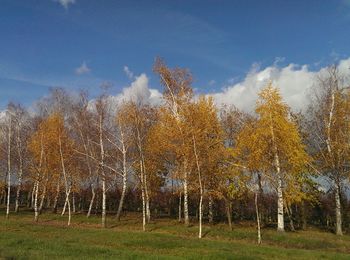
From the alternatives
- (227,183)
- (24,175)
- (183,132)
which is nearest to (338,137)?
(227,183)

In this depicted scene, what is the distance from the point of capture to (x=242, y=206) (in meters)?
69.6

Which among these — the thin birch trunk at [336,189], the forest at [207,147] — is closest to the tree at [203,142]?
the forest at [207,147]

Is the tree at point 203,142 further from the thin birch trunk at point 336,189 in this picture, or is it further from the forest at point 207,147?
the thin birch trunk at point 336,189

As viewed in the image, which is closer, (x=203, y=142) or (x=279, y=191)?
(x=203, y=142)

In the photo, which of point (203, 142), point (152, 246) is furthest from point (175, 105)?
point (152, 246)

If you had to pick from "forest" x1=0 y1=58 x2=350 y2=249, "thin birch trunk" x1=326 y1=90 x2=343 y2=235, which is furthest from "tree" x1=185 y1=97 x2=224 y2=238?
"thin birch trunk" x1=326 y1=90 x2=343 y2=235

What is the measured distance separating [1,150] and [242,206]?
129ft

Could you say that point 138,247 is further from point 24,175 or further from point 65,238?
point 24,175

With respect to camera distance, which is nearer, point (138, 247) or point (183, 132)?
point (138, 247)

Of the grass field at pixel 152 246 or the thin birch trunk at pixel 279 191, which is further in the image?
the thin birch trunk at pixel 279 191

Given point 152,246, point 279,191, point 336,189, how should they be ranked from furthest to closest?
point 336,189 < point 279,191 < point 152,246

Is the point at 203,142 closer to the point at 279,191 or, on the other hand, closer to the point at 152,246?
the point at 279,191

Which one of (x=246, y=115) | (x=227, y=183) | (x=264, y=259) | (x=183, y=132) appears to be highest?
(x=246, y=115)

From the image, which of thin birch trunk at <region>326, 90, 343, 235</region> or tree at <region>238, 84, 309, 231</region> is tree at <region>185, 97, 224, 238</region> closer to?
tree at <region>238, 84, 309, 231</region>
